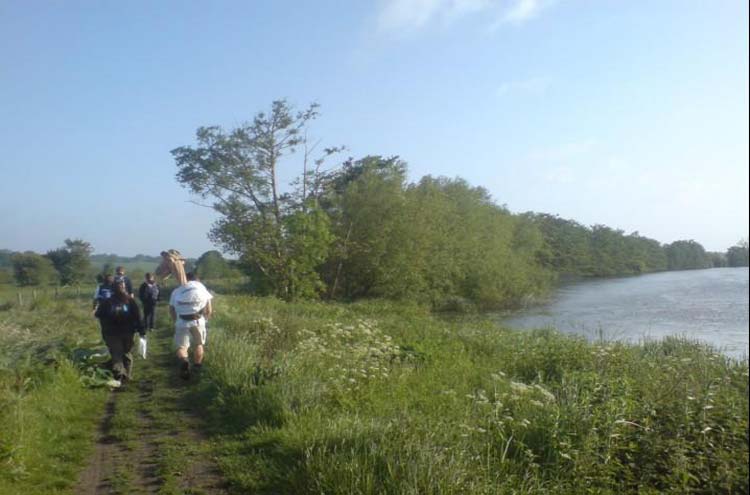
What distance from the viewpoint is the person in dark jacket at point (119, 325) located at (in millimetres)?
9352

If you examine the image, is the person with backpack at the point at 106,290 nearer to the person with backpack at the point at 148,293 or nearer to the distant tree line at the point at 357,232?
the person with backpack at the point at 148,293

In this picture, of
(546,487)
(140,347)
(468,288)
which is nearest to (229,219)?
(468,288)

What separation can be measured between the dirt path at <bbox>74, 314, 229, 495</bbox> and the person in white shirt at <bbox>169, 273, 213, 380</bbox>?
15.6 inches

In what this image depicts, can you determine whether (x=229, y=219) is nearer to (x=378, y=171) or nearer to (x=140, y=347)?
(x=378, y=171)

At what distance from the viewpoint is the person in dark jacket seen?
9.35 metres

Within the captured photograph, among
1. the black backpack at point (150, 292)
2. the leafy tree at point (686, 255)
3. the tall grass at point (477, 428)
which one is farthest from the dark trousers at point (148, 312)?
the leafy tree at point (686, 255)

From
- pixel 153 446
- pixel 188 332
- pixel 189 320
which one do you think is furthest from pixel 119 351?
pixel 153 446

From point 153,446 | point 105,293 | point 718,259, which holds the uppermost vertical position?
point 718,259

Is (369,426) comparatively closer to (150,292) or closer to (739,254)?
(739,254)

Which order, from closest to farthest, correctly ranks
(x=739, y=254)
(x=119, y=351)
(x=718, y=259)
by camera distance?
(x=739, y=254), (x=718, y=259), (x=119, y=351)

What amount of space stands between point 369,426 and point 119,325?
5.56 meters

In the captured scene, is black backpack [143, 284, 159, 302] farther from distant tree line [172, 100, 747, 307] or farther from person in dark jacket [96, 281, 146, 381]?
distant tree line [172, 100, 747, 307]

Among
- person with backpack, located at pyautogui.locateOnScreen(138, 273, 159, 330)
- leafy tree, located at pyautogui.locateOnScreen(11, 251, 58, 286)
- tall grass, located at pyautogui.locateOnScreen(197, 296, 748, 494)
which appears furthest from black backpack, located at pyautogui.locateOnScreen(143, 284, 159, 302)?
leafy tree, located at pyautogui.locateOnScreen(11, 251, 58, 286)

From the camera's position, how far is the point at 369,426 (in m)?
5.63
